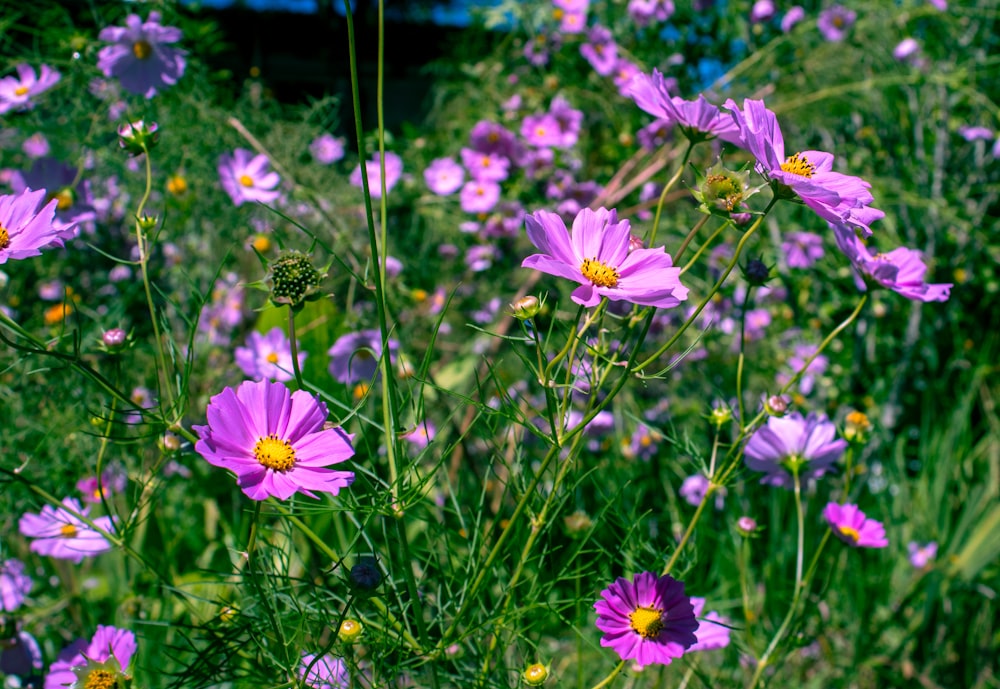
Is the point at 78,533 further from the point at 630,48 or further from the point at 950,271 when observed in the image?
the point at 950,271

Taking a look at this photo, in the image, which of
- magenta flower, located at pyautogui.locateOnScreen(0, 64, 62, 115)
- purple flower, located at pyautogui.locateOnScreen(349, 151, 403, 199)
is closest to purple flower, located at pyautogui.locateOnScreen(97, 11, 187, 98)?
magenta flower, located at pyautogui.locateOnScreen(0, 64, 62, 115)

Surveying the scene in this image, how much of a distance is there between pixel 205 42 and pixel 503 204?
687 mm

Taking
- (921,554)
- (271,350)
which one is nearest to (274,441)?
(271,350)

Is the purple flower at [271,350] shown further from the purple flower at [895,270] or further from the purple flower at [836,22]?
the purple flower at [836,22]

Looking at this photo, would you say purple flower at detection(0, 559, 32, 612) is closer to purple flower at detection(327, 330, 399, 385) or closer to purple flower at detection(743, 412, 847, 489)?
purple flower at detection(327, 330, 399, 385)

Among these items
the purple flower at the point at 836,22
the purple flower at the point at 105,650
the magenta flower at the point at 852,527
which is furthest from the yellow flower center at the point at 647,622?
the purple flower at the point at 836,22

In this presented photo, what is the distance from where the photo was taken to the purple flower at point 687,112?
692 mm

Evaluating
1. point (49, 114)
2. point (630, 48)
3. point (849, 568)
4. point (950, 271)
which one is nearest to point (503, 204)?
point (630, 48)

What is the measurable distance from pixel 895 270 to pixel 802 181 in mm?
313

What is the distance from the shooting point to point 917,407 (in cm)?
221

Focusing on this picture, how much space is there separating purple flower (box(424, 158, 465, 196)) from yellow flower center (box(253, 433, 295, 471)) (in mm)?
1299

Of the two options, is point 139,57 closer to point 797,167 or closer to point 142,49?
point 142,49

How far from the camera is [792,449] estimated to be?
907mm

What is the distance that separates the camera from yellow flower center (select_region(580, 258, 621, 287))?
61 centimetres
